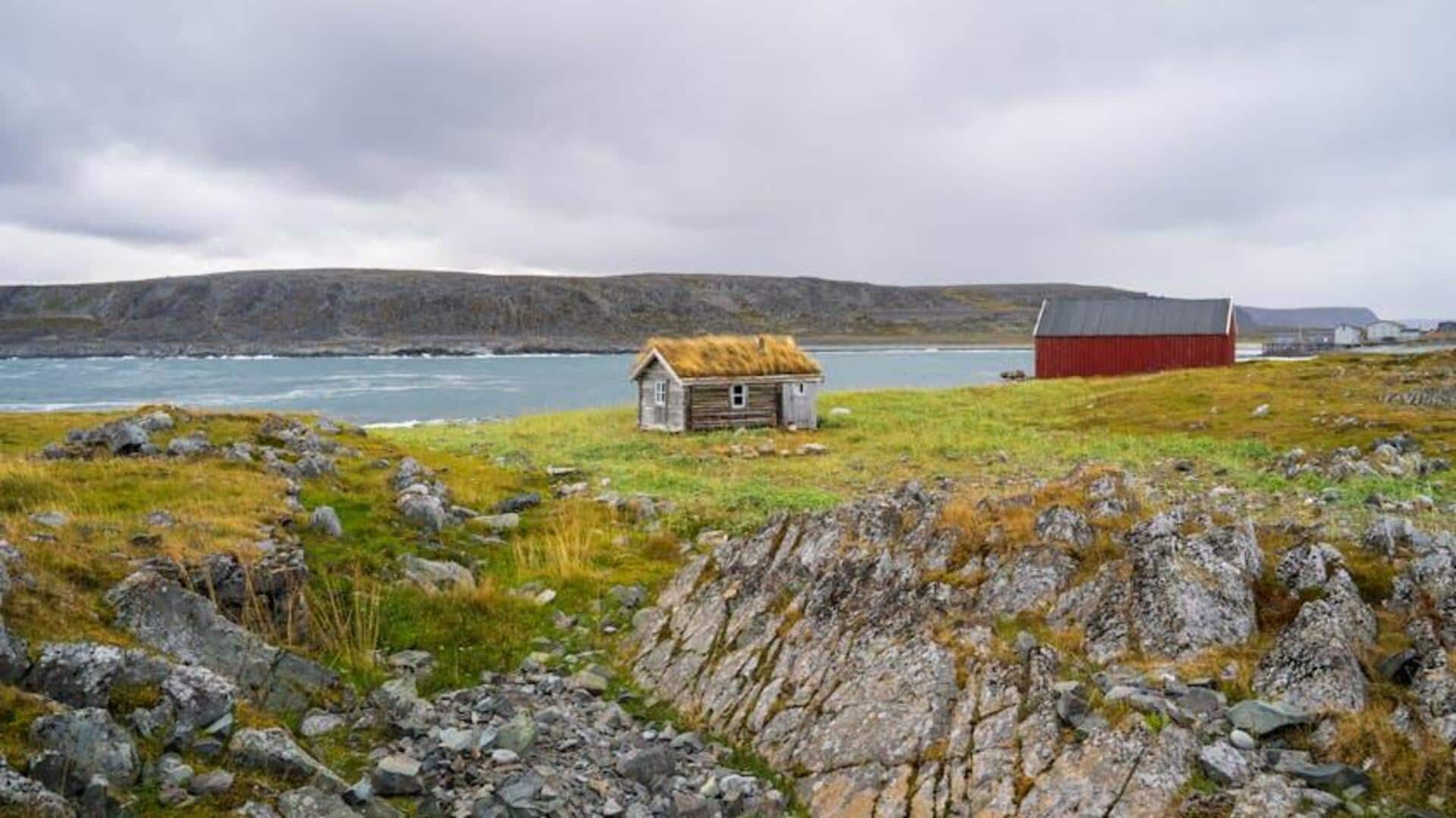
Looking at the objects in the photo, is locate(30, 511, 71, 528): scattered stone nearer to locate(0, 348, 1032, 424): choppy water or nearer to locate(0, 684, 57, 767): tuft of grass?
locate(0, 684, 57, 767): tuft of grass

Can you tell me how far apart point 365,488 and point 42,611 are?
11.8m

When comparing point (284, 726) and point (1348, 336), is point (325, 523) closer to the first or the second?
point (284, 726)

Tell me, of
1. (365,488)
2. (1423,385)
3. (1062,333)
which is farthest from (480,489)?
(1062,333)

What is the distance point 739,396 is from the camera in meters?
43.4

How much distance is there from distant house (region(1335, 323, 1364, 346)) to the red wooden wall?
7350cm

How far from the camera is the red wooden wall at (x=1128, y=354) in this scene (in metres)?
71.1

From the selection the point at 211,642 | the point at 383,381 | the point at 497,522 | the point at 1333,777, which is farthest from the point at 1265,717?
the point at 383,381

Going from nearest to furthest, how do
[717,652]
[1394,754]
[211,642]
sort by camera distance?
1. [1394,754]
2. [211,642]
3. [717,652]

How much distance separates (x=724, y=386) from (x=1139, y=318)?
44098 mm

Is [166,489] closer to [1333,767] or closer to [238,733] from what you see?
[238,733]

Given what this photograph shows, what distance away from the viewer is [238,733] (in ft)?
29.1

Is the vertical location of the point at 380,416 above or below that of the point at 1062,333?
below

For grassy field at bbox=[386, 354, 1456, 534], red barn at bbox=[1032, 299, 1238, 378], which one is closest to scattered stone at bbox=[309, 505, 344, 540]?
grassy field at bbox=[386, 354, 1456, 534]

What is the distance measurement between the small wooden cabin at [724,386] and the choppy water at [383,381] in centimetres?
2190
